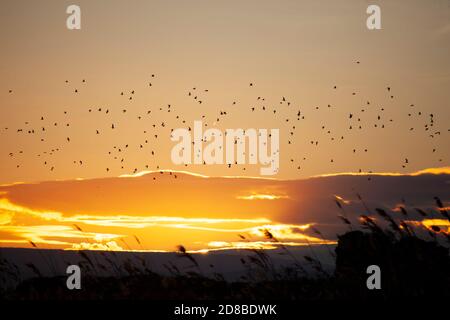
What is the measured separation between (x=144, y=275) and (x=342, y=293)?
4.74 m
